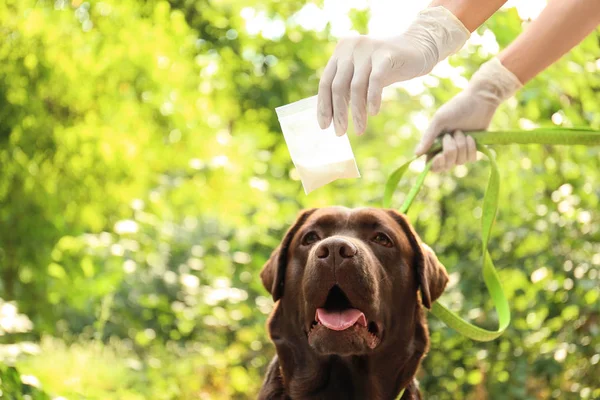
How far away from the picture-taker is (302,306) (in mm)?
2445

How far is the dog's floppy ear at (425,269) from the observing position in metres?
2.55

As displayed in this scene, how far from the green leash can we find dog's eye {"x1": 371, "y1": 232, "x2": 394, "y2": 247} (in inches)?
8.6

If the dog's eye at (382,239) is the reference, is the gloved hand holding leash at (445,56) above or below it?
above

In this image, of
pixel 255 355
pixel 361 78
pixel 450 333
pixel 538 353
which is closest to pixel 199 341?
pixel 255 355

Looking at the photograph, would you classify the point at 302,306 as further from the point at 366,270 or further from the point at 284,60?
the point at 284,60

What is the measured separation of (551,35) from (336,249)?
1.05 metres

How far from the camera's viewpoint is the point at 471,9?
8.25 ft

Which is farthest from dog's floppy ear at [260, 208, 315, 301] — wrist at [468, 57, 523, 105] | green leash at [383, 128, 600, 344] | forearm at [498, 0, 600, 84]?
forearm at [498, 0, 600, 84]

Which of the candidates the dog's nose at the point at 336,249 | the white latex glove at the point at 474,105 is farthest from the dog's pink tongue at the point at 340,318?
the white latex glove at the point at 474,105

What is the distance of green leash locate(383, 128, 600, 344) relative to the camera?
2.60 metres

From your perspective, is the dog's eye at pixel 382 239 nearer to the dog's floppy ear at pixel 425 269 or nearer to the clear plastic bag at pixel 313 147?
the dog's floppy ear at pixel 425 269

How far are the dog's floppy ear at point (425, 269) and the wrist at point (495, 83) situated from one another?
61 centimetres

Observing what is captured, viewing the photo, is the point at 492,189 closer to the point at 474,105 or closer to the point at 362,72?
the point at 474,105

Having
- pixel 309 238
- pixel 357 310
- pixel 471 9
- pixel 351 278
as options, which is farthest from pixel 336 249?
pixel 471 9
